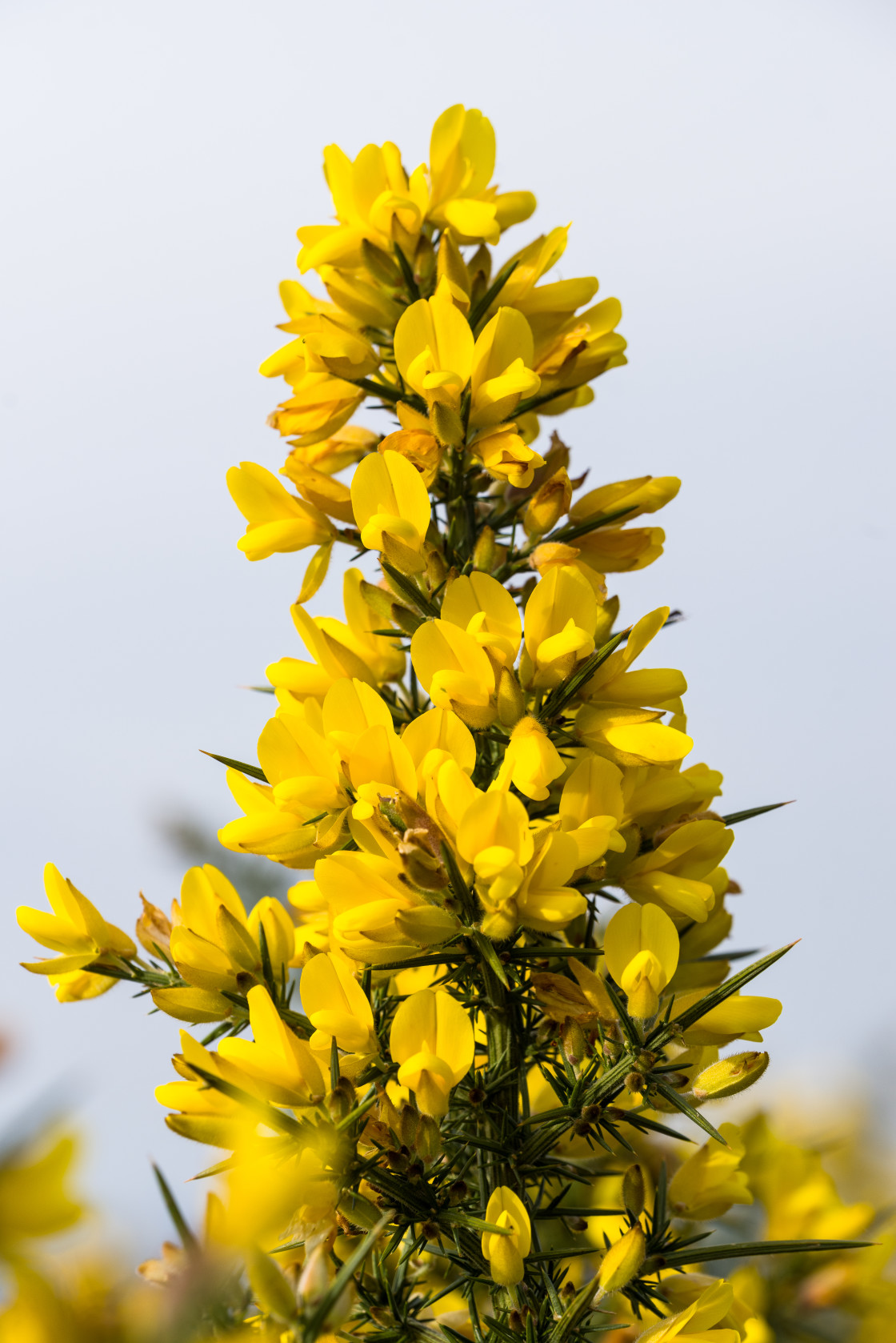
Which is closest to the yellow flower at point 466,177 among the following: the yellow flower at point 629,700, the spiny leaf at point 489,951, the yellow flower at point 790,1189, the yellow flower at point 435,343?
the yellow flower at point 435,343

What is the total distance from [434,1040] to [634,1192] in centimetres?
31

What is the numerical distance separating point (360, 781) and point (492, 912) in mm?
202

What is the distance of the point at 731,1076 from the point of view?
112 cm

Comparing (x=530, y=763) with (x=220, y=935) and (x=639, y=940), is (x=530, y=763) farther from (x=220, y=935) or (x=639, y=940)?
(x=220, y=935)

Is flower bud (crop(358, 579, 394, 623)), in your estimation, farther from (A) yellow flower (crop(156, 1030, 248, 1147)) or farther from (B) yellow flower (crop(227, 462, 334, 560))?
(A) yellow flower (crop(156, 1030, 248, 1147))

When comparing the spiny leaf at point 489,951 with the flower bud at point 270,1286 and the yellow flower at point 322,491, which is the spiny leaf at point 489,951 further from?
the yellow flower at point 322,491

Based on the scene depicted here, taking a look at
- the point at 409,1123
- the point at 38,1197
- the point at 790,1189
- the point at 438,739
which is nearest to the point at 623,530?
the point at 438,739

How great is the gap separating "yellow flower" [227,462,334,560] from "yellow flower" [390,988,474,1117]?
2.03ft

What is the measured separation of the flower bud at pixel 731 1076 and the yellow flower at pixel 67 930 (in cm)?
73

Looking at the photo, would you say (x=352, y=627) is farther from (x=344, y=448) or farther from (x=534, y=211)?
(x=534, y=211)

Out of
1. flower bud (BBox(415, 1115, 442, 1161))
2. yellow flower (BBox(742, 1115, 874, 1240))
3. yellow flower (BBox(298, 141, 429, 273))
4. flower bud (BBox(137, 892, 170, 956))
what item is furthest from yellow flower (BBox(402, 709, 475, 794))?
yellow flower (BBox(742, 1115, 874, 1240))

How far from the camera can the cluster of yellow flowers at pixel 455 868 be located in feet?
3.61

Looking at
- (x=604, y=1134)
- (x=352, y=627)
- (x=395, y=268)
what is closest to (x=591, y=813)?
(x=352, y=627)

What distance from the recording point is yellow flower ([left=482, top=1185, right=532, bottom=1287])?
1070 mm
